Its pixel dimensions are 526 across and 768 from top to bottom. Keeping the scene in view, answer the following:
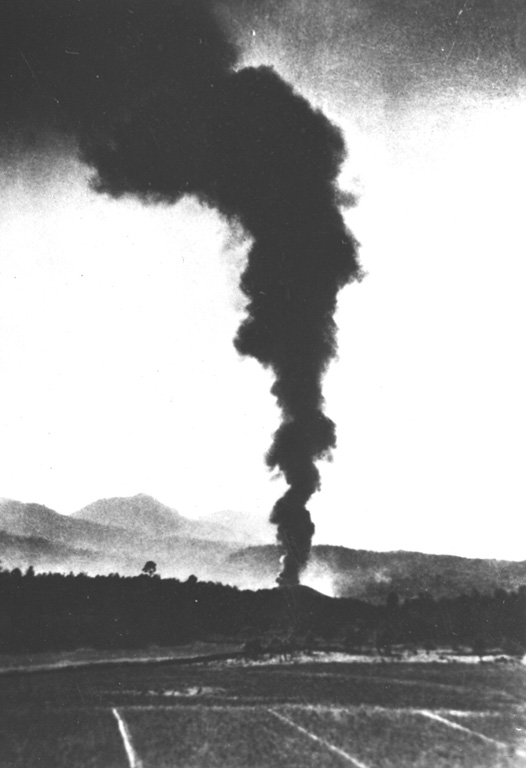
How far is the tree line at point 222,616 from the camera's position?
231 inches

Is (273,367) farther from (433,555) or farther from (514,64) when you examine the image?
(514,64)

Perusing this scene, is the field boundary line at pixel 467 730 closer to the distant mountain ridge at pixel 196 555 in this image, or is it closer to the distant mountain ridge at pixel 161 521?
the distant mountain ridge at pixel 196 555

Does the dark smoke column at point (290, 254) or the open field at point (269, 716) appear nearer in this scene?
the open field at point (269, 716)

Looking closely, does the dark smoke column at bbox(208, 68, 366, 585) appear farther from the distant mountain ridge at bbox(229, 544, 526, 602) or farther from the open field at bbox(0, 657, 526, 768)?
the open field at bbox(0, 657, 526, 768)

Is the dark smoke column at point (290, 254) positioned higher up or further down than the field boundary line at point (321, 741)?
higher up

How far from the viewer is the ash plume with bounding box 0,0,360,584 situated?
623 centimetres

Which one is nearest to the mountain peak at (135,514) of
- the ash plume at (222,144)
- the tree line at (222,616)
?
the tree line at (222,616)

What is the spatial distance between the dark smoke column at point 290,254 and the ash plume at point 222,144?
0.02 meters

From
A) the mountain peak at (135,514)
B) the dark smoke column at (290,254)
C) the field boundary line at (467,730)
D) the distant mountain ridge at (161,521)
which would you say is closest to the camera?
the field boundary line at (467,730)

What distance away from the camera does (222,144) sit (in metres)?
6.54

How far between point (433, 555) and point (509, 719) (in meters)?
1.80

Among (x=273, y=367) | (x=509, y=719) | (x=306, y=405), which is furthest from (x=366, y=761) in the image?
(x=273, y=367)

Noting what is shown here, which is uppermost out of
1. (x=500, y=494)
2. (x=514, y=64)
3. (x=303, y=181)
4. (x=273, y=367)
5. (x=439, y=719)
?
(x=514, y=64)

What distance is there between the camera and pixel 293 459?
21.6 ft
